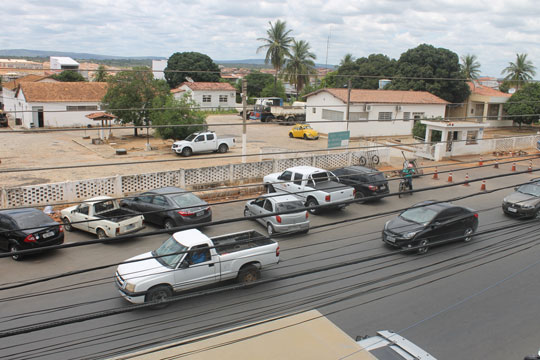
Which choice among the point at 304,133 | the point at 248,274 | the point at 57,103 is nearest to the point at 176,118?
the point at 304,133

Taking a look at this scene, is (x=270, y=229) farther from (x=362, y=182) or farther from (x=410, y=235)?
(x=362, y=182)

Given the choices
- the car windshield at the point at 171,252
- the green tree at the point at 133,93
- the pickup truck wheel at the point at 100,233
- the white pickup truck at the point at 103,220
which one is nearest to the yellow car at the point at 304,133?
the green tree at the point at 133,93

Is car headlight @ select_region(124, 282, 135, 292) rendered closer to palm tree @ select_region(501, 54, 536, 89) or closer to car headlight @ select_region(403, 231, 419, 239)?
car headlight @ select_region(403, 231, 419, 239)

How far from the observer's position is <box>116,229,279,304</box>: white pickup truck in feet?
29.5

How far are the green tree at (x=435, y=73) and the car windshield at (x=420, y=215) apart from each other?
32794 millimetres

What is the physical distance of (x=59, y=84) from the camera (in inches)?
1583

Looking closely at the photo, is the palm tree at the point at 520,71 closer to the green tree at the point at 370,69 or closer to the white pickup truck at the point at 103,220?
the green tree at the point at 370,69

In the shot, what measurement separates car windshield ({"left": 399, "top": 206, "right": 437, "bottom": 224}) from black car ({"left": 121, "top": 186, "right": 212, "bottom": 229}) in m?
6.19

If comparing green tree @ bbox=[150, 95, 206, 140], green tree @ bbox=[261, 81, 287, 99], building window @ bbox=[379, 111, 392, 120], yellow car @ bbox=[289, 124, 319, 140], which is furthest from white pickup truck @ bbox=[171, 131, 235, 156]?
green tree @ bbox=[261, 81, 287, 99]

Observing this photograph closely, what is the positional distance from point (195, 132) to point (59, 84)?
19393mm

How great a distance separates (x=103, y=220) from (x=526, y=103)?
39.1m

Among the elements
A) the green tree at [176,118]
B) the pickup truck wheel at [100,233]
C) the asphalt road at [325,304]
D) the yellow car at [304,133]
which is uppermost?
the green tree at [176,118]

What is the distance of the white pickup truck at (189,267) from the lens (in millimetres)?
9000

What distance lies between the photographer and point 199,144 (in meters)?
26.8
